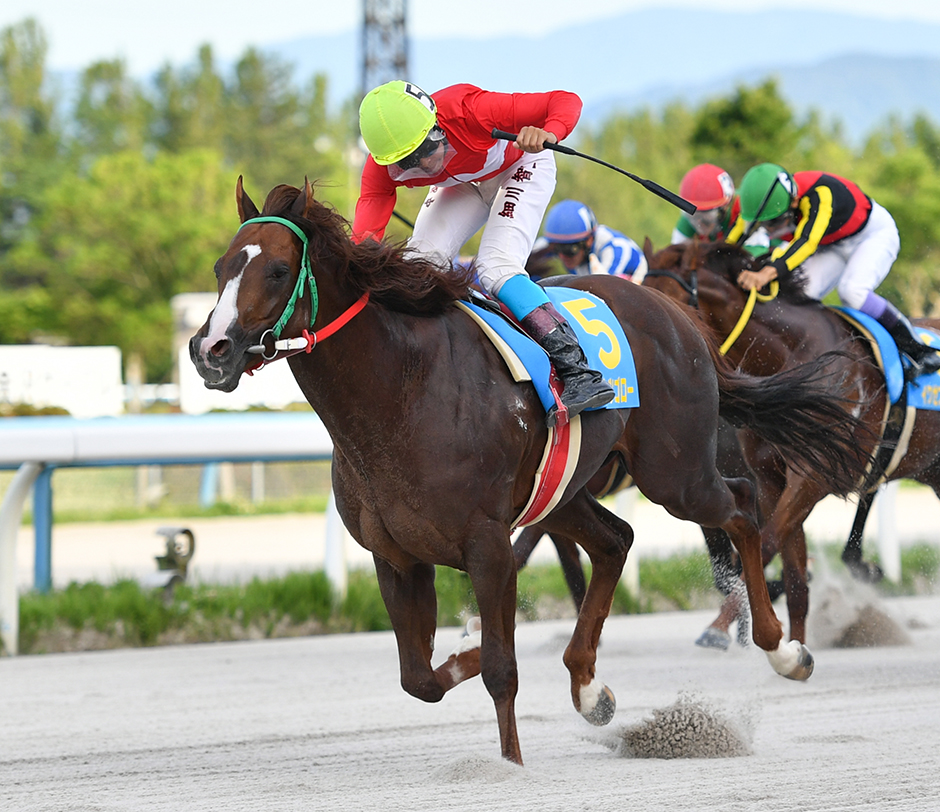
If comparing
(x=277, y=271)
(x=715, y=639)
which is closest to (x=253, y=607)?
(x=715, y=639)

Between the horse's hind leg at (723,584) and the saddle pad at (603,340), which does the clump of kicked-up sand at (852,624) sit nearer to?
the horse's hind leg at (723,584)

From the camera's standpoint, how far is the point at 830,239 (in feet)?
21.1

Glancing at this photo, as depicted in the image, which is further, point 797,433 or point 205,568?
point 205,568

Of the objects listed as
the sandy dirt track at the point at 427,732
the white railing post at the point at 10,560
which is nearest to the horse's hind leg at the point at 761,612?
the sandy dirt track at the point at 427,732

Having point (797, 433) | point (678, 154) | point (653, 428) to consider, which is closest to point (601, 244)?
point (797, 433)

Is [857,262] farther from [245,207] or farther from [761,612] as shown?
[245,207]

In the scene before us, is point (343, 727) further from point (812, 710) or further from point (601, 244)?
point (601, 244)

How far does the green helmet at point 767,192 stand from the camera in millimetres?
6039

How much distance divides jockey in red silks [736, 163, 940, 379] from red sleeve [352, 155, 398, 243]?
234cm

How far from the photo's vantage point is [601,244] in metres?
6.92

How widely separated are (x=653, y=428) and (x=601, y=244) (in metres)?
2.63

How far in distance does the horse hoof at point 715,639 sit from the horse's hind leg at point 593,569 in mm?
1750

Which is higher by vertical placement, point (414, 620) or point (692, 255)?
point (692, 255)

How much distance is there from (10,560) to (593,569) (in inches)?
117
